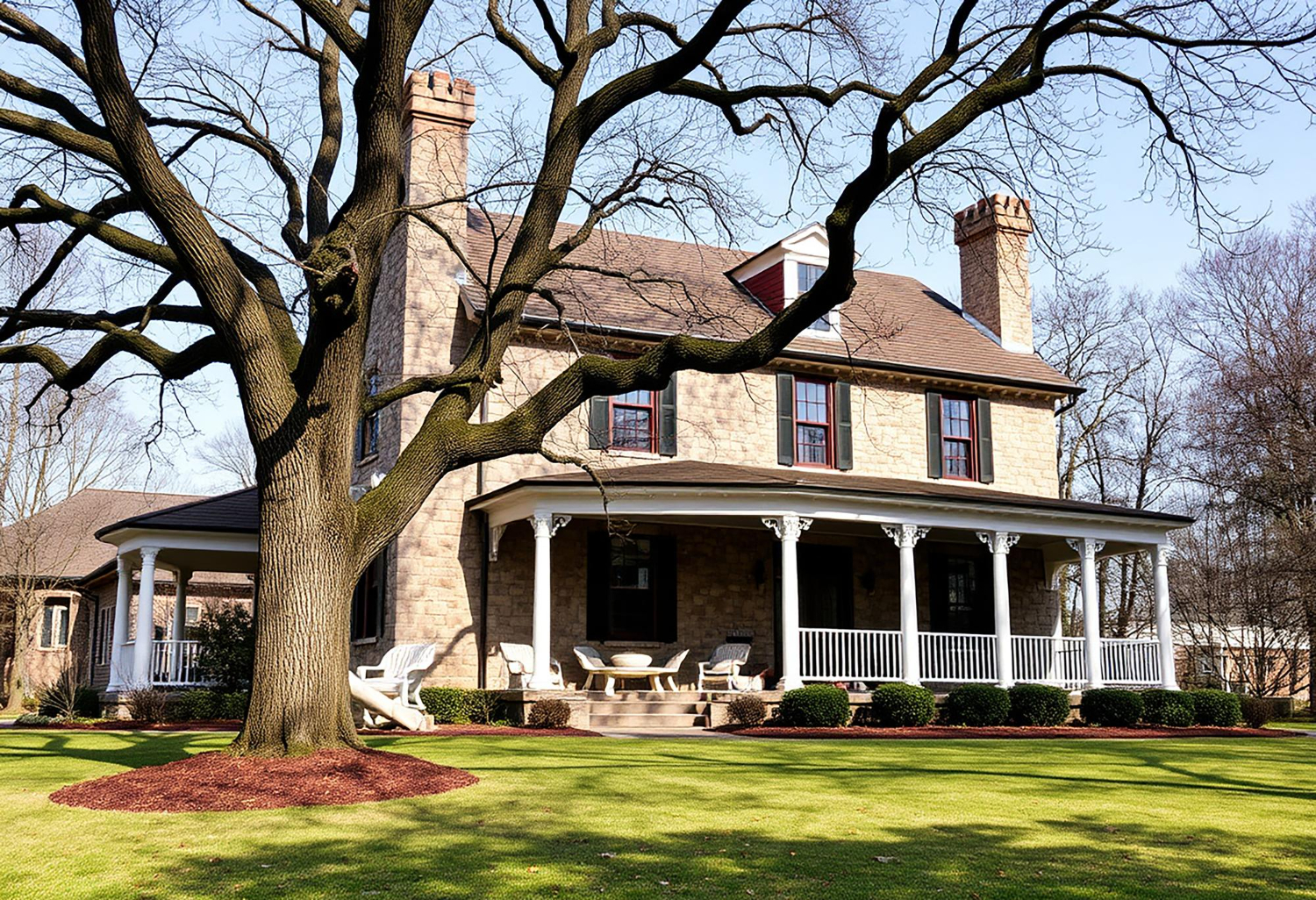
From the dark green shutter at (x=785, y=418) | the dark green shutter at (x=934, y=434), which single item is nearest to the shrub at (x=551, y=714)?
the dark green shutter at (x=785, y=418)

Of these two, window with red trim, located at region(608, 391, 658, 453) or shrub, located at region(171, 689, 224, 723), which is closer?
shrub, located at region(171, 689, 224, 723)

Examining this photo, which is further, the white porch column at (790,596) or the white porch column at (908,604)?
the white porch column at (908,604)

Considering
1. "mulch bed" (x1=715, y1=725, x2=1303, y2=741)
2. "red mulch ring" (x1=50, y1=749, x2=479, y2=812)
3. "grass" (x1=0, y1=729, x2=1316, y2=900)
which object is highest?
"red mulch ring" (x1=50, y1=749, x2=479, y2=812)

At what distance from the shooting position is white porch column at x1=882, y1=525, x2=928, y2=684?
1752 centimetres

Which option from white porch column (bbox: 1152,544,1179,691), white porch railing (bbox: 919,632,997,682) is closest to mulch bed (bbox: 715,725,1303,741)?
white porch railing (bbox: 919,632,997,682)

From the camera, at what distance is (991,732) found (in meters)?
15.8

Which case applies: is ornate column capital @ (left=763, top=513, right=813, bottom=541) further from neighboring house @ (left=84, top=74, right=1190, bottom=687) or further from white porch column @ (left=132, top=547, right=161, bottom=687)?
white porch column @ (left=132, top=547, right=161, bottom=687)

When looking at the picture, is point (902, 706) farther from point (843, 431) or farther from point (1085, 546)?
point (843, 431)

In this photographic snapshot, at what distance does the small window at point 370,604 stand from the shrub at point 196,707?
2.54 metres

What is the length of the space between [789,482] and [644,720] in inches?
151

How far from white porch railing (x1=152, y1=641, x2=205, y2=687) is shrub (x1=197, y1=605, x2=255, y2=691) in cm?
27

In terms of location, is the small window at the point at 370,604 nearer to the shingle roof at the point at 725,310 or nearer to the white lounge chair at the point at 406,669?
the white lounge chair at the point at 406,669

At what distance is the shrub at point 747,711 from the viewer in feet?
51.6

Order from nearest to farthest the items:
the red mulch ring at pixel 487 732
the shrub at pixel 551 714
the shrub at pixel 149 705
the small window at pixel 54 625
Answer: the red mulch ring at pixel 487 732 → the shrub at pixel 551 714 → the shrub at pixel 149 705 → the small window at pixel 54 625
